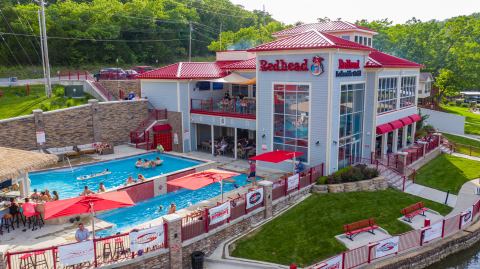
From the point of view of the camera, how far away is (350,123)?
26.2 metres

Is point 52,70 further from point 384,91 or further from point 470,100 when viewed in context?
point 470,100

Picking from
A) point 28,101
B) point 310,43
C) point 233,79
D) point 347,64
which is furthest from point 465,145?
point 28,101

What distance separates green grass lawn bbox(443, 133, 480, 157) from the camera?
36.0 metres

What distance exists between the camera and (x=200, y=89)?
3288 cm

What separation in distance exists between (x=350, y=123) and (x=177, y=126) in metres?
13.9

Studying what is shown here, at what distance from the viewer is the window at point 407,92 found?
1306 inches

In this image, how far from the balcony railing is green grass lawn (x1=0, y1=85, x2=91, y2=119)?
11.2 metres

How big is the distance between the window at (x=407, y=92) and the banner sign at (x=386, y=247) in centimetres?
1900

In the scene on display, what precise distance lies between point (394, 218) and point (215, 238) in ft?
31.8

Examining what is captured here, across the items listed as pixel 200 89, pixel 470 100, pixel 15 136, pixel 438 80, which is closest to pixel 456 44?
pixel 438 80

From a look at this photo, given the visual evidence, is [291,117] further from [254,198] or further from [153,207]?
[153,207]

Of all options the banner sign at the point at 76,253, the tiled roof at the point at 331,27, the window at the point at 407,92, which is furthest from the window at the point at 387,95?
the banner sign at the point at 76,253

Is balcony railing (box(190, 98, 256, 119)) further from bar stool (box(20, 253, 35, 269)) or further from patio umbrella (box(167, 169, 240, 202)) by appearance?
bar stool (box(20, 253, 35, 269))

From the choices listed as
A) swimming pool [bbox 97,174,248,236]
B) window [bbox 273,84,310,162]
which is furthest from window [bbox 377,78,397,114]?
swimming pool [bbox 97,174,248,236]
